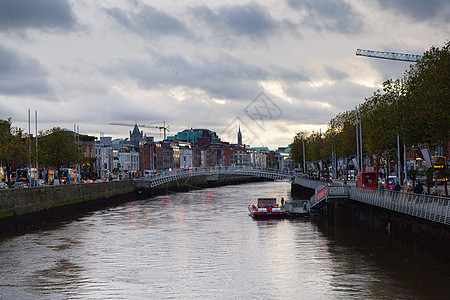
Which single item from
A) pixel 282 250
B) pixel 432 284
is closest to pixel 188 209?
pixel 282 250

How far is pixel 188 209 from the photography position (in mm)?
67062

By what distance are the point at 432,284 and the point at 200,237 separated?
19.1 m

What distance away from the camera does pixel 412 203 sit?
107 ft

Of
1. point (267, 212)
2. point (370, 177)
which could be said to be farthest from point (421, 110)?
point (267, 212)

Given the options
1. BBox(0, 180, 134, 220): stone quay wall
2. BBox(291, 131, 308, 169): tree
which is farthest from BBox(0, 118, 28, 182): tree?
BBox(291, 131, 308, 169): tree

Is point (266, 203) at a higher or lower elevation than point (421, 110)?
lower

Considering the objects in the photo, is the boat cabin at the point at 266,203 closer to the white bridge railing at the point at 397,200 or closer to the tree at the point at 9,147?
the white bridge railing at the point at 397,200

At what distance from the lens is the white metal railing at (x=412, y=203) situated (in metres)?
27.8

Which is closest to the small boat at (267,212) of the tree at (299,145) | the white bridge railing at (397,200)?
the white bridge railing at (397,200)

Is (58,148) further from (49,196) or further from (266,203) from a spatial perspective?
(266,203)

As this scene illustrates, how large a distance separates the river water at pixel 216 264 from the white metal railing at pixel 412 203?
211 centimetres

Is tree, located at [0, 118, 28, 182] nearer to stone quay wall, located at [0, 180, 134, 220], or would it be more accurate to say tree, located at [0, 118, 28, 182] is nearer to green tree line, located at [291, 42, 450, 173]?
stone quay wall, located at [0, 180, 134, 220]

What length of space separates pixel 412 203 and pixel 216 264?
10.8 m

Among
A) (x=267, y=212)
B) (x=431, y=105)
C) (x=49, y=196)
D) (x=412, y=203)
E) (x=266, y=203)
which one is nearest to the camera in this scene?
(x=412, y=203)
